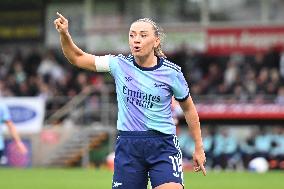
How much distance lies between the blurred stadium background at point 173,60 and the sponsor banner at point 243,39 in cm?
3

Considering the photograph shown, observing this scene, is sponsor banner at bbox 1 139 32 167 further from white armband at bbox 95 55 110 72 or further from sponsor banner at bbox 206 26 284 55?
white armband at bbox 95 55 110 72

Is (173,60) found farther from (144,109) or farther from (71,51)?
(71,51)

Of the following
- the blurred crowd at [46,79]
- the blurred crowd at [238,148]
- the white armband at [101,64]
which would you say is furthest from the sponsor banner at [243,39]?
the white armband at [101,64]

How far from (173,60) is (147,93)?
65.0 ft

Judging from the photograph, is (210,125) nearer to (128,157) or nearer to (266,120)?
(266,120)

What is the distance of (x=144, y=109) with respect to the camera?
8.53 metres

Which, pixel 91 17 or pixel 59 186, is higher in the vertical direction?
pixel 91 17

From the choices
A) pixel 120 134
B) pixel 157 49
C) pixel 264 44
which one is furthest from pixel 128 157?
pixel 264 44

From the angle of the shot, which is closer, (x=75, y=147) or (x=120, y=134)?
(x=120, y=134)

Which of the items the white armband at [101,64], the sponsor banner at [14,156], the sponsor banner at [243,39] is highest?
the sponsor banner at [243,39]

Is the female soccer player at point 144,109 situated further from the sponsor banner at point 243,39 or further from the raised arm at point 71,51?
the sponsor banner at point 243,39

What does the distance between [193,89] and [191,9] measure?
13.6 feet

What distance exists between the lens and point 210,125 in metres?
28.0

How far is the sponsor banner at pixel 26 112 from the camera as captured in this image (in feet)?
91.5
